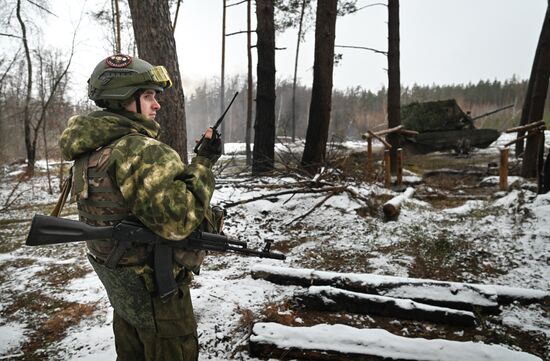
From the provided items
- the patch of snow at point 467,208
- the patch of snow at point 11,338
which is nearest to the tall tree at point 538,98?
the patch of snow at point 467,208

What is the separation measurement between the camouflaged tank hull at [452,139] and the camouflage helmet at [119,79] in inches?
588

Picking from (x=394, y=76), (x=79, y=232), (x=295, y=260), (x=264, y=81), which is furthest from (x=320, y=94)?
(x=79, y=232)

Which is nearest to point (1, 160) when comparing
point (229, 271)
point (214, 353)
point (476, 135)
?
point (229, 271)

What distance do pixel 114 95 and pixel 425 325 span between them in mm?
3101

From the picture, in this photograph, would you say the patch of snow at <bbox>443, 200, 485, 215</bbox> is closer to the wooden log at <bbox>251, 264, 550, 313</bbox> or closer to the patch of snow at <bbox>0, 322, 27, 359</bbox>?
the wooden log at <bbox>251, 264, 550, 313</bbox>

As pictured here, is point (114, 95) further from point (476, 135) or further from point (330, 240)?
point (476, 135)

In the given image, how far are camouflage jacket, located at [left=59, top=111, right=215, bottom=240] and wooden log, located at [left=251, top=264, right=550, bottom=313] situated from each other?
221 cm

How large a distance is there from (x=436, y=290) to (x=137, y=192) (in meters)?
2.94

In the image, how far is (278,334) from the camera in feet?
8.41

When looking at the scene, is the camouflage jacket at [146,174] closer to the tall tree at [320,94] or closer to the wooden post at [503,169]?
the tall tree at [320,94]

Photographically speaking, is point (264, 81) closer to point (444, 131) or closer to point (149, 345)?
point (149, 345)

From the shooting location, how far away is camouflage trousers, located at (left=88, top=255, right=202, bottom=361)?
1691 millimetres

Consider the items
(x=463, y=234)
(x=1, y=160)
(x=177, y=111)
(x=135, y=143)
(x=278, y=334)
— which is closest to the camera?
(x=135, y=143)

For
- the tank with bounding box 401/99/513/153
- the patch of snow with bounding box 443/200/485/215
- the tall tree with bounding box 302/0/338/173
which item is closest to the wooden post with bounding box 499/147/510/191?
the patch of snow with bounding box 443/200/485/215
